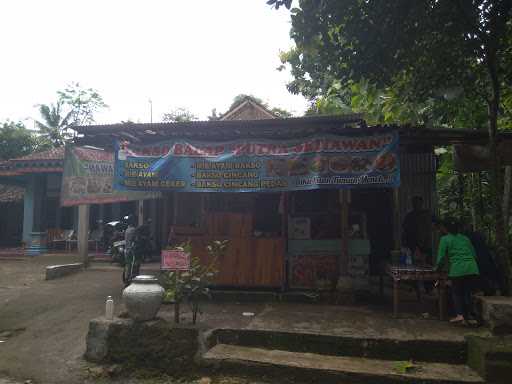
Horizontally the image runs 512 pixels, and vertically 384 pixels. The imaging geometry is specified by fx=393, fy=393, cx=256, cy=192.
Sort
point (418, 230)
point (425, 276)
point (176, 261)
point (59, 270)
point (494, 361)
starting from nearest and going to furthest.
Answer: point (494, 361) < point (176, 261) < point (425, 276) < point (418, 230) < point (59, 270)

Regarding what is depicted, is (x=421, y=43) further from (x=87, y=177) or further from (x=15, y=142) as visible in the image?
(x=15, y=142)

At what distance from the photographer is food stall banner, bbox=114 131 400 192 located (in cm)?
652

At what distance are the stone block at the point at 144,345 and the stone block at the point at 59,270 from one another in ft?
18.0

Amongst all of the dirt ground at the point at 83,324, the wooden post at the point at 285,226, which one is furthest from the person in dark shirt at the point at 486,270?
the wooden post at the point at 285,226

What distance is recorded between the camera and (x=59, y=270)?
1027 centimetres

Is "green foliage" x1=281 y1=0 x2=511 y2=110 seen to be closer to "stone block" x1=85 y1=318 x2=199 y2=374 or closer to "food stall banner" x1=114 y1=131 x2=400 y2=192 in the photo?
"food stall banner" x1=114 y1=131 x2=400 y2=192

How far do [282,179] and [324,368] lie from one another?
3.23 m

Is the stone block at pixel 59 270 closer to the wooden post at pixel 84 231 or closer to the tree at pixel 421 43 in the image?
the wooden post at pixel 84 231

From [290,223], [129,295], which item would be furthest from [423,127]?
[129,295]

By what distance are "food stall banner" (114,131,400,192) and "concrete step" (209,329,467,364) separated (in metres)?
2.49

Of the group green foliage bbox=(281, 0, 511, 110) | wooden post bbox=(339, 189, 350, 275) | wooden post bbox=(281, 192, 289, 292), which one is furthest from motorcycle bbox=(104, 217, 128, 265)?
green foliage bbox=(281, 0, 511, 110)

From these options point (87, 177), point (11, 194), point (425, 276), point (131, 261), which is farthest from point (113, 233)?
point (425, 276)

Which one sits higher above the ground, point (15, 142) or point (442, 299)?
point (15, 142)

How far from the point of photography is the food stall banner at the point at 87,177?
8117mm
